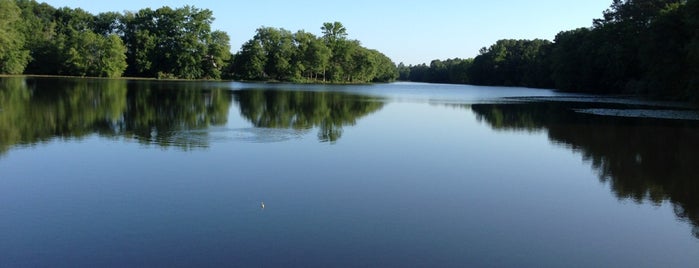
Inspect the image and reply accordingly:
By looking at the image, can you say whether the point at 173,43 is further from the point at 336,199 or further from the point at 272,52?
the point at 336,199

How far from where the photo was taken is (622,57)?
64.5 meters

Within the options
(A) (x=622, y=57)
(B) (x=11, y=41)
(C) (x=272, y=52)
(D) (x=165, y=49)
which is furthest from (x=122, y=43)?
(A) (x=622, y=57)

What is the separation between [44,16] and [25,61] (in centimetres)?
2590

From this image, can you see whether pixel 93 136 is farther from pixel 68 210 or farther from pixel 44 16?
pixel 44 16

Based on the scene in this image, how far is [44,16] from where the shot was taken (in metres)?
99.4

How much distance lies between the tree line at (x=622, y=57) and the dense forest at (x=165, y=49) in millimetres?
33594

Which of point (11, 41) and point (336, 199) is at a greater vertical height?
point (11, 41)

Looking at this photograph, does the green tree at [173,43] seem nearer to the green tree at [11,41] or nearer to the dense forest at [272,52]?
the dense forest at [272,52]

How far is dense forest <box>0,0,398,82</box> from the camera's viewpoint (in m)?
85.5

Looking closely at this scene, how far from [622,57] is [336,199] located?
6399 centimetres

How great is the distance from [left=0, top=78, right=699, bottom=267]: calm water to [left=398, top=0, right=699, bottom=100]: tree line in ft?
82.2

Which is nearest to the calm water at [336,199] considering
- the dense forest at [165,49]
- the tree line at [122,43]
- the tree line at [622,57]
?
the tree line at [622,57]

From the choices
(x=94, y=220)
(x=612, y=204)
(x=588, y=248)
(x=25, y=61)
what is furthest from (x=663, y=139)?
(x=25, y=61)

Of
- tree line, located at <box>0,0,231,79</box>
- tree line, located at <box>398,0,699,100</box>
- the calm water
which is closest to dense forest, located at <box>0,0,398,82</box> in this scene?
tree line, located at <box>0,0,231,79</box>
